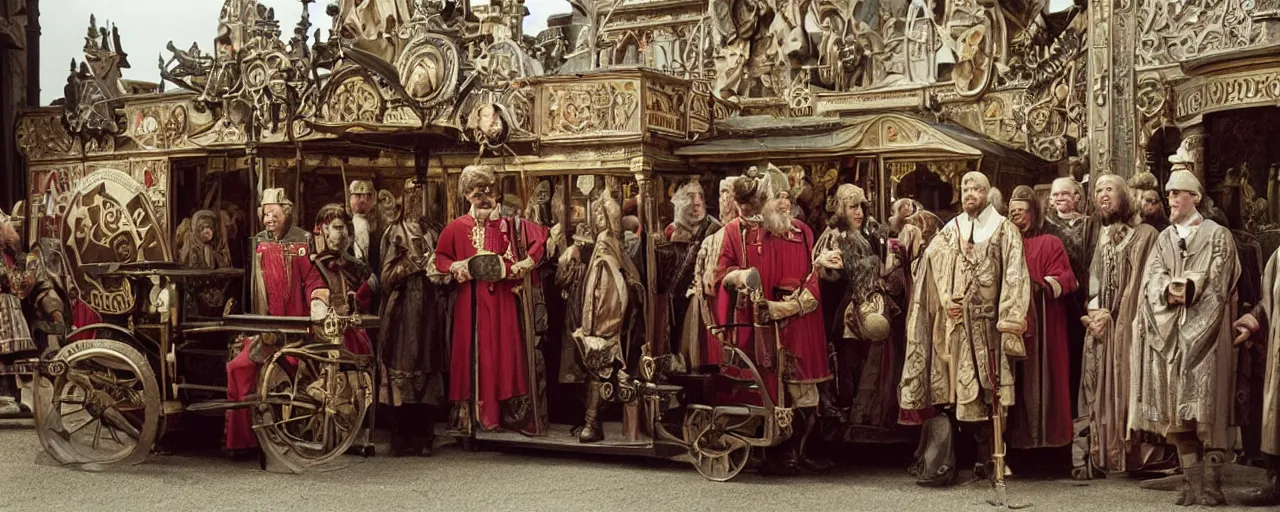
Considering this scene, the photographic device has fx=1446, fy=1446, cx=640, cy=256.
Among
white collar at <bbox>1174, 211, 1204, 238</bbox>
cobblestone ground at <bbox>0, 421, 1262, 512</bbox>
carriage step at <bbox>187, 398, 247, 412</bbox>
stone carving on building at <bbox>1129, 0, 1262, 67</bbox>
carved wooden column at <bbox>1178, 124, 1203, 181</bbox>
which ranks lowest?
cobblestone ground at <bbox>0, 421, 1262, 512</bbox>

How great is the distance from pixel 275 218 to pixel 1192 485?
5.76m

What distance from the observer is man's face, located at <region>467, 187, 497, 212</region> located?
9.51 meters

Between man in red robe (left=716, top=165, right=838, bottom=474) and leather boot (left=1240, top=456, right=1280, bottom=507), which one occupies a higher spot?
man in red robe (left=716, top=165, right=838, bottom=474)

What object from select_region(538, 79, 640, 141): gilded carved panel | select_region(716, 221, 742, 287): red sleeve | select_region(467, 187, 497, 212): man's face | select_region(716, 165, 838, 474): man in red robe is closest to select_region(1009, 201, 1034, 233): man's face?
select_region(716, 165, 838, 474): man in red robe

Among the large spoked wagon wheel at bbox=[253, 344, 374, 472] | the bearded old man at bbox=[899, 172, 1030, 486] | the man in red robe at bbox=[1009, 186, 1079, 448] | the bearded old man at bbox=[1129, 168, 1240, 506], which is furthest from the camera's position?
the large spoked wagon wheel at bbox=[253, 344, 374, 472]

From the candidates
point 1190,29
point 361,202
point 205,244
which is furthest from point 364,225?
point 1190,29

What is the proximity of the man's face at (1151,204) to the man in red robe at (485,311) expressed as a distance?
3.81 metres

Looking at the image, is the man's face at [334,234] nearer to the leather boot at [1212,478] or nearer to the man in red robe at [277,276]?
the man in red robe at [277,276]

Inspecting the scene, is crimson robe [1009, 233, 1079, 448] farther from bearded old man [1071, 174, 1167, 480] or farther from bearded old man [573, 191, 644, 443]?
bearded old man [573, 191, 644, 443]

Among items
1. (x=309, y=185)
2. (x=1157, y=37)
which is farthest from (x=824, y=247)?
(x=309, y=185)

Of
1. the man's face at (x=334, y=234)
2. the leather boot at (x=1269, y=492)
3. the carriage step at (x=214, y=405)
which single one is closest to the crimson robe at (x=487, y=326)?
the man's face at (x=334, y=234)

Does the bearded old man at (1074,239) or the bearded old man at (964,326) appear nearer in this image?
the bearded old man at (964,326)

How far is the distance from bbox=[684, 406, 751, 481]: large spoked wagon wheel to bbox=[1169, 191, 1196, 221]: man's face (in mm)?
2716

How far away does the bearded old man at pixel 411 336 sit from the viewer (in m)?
9.55
